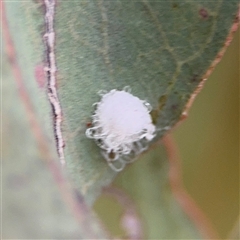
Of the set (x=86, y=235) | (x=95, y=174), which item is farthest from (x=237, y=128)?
(x=86, y=235)

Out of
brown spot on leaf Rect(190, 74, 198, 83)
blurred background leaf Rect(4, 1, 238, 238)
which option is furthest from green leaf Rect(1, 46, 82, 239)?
brown spot on leaf Rect(190, 74, 198, 83)

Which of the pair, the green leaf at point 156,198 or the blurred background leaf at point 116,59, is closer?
the blurred background leaf at point 116,59

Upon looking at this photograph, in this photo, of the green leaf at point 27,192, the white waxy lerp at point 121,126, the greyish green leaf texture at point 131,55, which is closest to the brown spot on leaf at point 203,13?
the greyish green leaf texture at point 131,55

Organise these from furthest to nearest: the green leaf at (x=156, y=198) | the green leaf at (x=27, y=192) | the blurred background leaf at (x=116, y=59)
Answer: the green leaf at (x=156, y=198) < the blurred background leaf at (x=116, y=59) < the green leaf at (x=27, y=192)

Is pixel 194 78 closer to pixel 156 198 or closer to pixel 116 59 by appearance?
pixel 116 59

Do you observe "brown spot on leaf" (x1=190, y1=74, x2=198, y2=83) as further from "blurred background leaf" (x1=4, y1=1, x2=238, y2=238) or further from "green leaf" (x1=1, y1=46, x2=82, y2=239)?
"green leaf" (x1=1, y1=46, x2=82, y2=239)

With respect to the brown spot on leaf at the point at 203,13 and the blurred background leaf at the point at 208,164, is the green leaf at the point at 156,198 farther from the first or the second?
the brown spot on leaf at the point at 203,13

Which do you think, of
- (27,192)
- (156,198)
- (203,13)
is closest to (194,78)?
(203,13)

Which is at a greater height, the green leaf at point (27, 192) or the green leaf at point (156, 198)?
the green leaf at point (27, 192)
